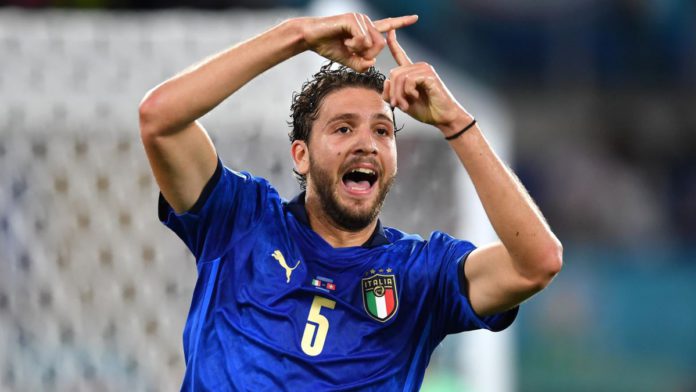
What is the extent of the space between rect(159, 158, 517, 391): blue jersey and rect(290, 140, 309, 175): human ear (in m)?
0.17

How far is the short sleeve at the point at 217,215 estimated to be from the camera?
123 inches

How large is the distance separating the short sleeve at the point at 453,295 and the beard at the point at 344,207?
8.3 inches

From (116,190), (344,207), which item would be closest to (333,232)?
(344,207)

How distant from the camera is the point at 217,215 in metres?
3.15

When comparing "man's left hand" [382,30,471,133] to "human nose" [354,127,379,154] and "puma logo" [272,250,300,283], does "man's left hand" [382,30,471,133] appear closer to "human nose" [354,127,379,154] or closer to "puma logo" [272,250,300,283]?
"human nose" [354,127,379,154]

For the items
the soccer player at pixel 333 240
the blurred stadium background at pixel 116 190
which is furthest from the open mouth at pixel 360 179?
the blurred stadium background at pixel 116 190

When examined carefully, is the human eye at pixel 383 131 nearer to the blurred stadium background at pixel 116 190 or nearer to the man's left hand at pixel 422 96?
the man's left hand at pixel 422 96

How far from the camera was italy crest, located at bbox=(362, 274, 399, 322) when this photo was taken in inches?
123

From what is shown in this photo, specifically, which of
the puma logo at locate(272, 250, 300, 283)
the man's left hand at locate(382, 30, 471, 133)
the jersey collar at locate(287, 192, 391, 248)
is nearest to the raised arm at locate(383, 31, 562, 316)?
the man's left hand at locate(382, 30, 471, 133)

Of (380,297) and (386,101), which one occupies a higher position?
(386,101)

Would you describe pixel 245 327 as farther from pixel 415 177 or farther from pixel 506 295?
pixel 415 177

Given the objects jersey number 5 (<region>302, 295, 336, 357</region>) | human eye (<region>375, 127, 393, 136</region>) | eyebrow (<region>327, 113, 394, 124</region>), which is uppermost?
eyebrow (<region>327, 113, 394, 124</region>)

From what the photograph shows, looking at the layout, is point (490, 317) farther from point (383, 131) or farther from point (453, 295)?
point (383, 131)

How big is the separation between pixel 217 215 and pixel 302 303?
340 mm
